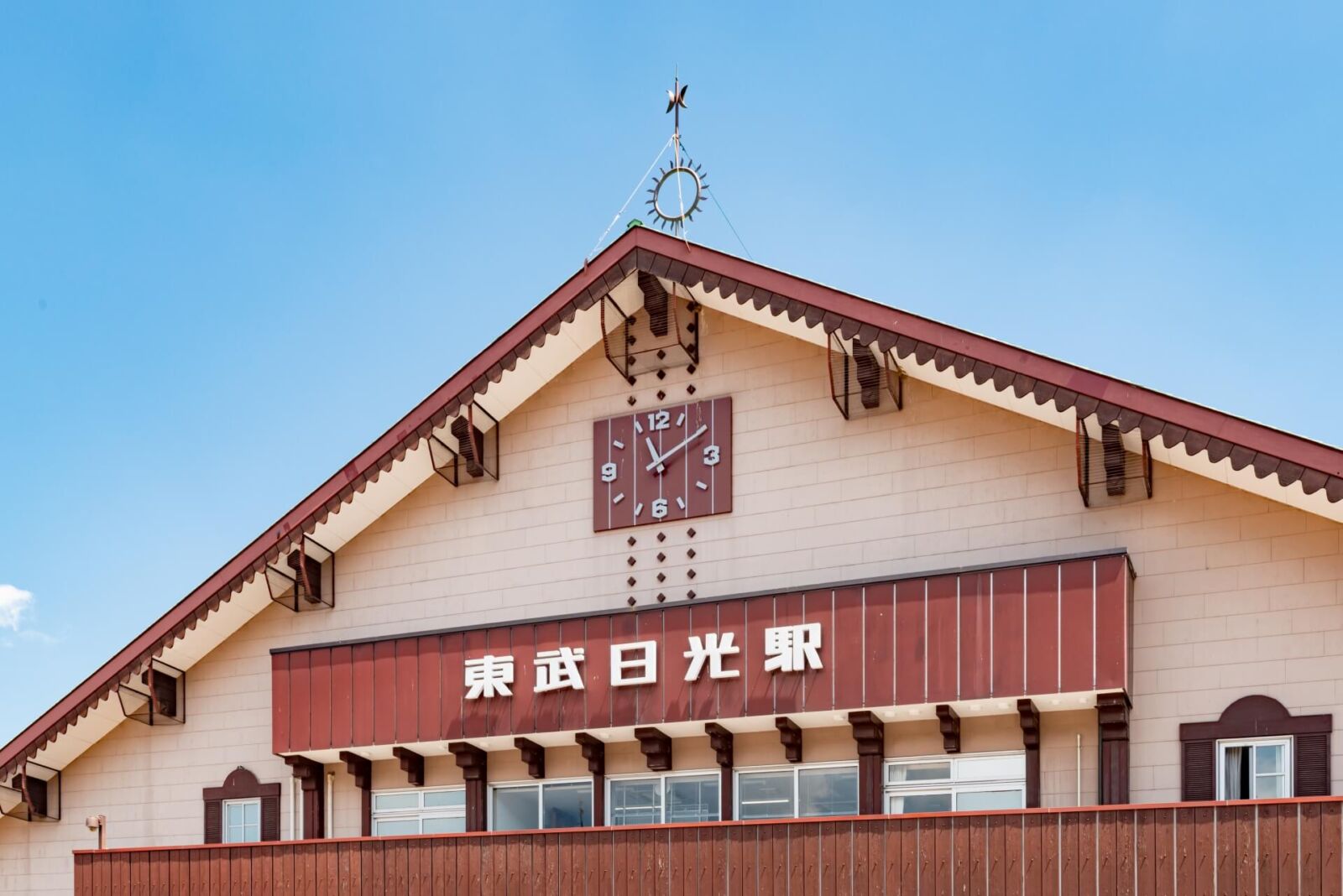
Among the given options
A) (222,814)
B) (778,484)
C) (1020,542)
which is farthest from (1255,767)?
(222,814)

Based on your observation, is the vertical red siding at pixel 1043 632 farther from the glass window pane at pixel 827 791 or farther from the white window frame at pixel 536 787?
the white window frame at pixel 536 787

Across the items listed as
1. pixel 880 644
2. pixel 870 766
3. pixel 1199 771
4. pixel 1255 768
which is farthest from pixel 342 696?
pixel 1255 768

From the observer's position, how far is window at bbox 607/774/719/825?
782 inches

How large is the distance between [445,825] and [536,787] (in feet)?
4.76

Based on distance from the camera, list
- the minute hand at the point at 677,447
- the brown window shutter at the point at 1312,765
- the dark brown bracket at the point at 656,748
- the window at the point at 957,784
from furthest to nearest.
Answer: the minute hand at the point at 677,447, the dark brown bracket at the point at 656,748, the window at the point at 957,784, the brown window shutter at the point at 1312,765

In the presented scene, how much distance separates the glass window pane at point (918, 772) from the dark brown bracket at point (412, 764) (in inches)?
250

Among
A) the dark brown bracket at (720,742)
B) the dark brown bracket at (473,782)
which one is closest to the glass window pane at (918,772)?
the dark brown bracket at (720,742)

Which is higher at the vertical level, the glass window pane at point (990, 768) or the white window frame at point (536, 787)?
the glass window pane at point (990, 768)

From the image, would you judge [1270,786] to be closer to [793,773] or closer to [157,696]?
[793,773]

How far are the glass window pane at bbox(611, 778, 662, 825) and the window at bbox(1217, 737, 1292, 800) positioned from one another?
668 cm

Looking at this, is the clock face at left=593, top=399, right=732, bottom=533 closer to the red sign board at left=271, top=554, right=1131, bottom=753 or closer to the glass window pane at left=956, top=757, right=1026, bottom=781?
the red sign board at left=271, top=554, right=1131, bottom=753

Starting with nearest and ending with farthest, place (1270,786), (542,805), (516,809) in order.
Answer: (1270,786), (542,805), (516,809)

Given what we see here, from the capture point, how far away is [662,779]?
2014 centimetres

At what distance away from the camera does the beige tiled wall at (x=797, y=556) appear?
1728 cm
